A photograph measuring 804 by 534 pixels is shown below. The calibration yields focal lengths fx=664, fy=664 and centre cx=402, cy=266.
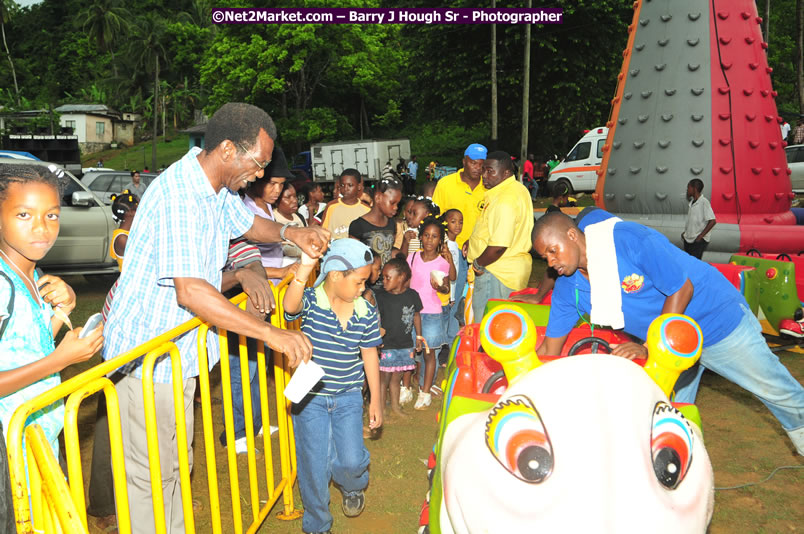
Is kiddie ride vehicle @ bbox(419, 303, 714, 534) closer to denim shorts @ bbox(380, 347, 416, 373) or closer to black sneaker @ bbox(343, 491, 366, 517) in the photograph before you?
black sneaker @ bbox(343, 491, 366, 517)

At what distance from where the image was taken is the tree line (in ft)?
81.7

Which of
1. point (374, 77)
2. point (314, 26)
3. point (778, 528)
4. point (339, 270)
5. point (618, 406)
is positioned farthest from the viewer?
point (374, 77)

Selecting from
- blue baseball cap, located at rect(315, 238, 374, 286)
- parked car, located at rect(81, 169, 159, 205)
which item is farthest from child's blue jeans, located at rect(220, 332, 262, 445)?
parked car, located at rect(81, 169, 159, 205)

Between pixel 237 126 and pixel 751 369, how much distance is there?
10.2 ft

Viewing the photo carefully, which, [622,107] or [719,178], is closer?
[719,178]

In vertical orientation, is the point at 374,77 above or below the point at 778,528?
above

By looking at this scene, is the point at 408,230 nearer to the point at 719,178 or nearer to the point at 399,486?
the point at 399,486

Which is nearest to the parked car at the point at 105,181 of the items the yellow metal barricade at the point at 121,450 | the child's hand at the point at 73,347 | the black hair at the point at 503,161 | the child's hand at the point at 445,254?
the child's hand at the point at 445,254

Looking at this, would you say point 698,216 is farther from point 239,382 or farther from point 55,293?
point 55,293

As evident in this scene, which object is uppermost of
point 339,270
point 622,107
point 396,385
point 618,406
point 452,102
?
point 452,102

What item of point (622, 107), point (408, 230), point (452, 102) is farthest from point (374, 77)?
point (408, 230)

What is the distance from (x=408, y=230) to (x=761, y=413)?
3456 mm

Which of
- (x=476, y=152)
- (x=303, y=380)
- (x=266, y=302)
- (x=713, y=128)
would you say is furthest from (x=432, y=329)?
(x=713, y=128)

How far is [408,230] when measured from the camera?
20.4ft
